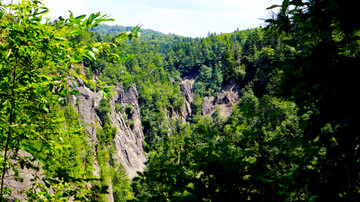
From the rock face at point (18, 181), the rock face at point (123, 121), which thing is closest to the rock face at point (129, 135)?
the rock face at point (123, 121)

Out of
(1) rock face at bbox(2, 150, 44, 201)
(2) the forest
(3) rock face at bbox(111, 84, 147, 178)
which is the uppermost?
(2) the forest

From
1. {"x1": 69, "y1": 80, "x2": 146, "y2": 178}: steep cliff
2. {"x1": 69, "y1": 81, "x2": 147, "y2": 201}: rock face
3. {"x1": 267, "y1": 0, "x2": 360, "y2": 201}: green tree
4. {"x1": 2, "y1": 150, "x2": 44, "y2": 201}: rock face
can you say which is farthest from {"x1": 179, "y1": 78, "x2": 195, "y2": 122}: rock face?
{"x1": 267, "y1": 0, "x2": 360, "y2": 201}: green tree

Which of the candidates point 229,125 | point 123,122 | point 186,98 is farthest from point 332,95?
point 186,98

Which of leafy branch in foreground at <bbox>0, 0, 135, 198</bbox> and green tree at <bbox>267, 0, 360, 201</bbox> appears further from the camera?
leafy branch in foreground at <bbox>0, 0, 135, 198</bbox>

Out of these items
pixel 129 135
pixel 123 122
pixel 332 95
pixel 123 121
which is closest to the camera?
pixel 332 95

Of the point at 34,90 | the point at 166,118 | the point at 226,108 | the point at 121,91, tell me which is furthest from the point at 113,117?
the point at 34,90

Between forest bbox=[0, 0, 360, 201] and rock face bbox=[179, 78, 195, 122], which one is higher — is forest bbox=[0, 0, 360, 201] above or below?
above

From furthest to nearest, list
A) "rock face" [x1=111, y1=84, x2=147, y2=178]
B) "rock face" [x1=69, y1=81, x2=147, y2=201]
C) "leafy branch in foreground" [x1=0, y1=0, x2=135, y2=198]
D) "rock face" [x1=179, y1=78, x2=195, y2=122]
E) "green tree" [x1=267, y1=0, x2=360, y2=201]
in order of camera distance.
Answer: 1. "rock face" [x1=179, y1=78, x2=195, y2=122]
2. "rock face" [x1=111, y1=84, x2=147, y2=178]
3. "rock face" [x1=69, y1=81, x2=147, y2=201]
4. "leafy branch in foreground" [x1=0, y1=0, x2=135, y2=198]
5. "green tree" [x1=267, y1=0, x2=360, y2=201]

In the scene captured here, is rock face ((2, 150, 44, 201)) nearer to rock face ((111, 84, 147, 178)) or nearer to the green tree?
the green tree

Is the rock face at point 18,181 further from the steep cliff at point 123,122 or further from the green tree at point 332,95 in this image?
the steep cliff at point 123,122

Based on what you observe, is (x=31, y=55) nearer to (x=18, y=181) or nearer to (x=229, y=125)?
(x=229, y=125)

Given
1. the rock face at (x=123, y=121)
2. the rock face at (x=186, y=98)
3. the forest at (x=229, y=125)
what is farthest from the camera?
the rock face at (x=186, y=98)

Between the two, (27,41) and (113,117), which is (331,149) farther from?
(113,117)

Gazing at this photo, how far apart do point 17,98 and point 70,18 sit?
1374 mm
